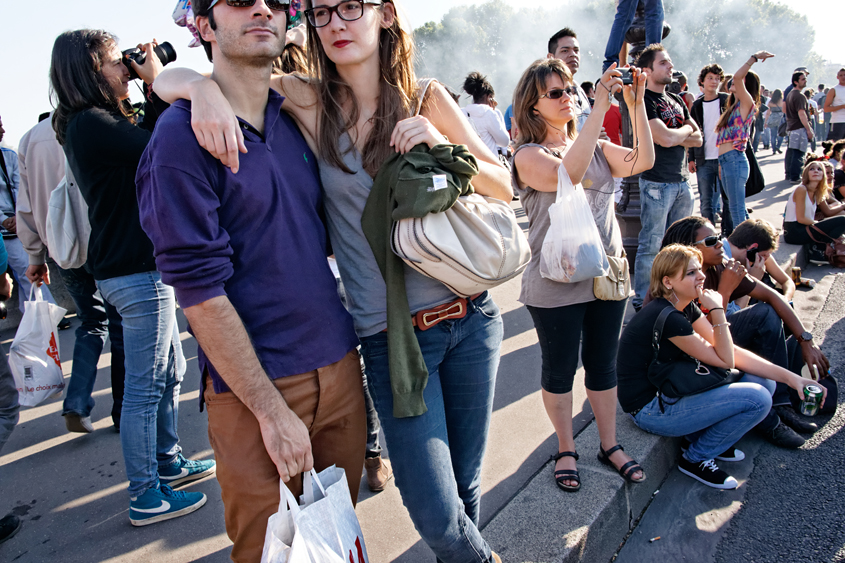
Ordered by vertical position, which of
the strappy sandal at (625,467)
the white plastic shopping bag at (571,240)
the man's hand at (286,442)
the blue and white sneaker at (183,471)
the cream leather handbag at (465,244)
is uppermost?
the cream leather handbag at (465,244)

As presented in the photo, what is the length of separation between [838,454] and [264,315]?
3.34 m

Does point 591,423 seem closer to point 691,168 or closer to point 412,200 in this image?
point 412,200

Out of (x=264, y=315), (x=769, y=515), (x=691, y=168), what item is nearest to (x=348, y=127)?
(x=264, y=315)

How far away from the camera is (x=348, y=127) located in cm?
171

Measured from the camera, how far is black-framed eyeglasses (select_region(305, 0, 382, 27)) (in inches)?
64.8

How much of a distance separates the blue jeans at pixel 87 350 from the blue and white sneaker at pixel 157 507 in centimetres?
94

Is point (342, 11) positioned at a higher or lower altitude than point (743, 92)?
higher

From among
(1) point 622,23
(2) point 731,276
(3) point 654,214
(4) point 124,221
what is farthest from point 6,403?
(1) point 622,23

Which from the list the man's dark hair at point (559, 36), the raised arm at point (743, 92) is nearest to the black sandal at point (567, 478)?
the man's dark hair at point (559, 36)

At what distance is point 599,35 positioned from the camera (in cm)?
6762

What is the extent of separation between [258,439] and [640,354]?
2346mm

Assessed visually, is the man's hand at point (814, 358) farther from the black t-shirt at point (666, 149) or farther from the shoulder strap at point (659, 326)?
the black t-shirt at point (666, 149)

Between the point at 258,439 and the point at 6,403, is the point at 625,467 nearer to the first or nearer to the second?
the point at 258,439

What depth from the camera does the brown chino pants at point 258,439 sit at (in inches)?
58.9
